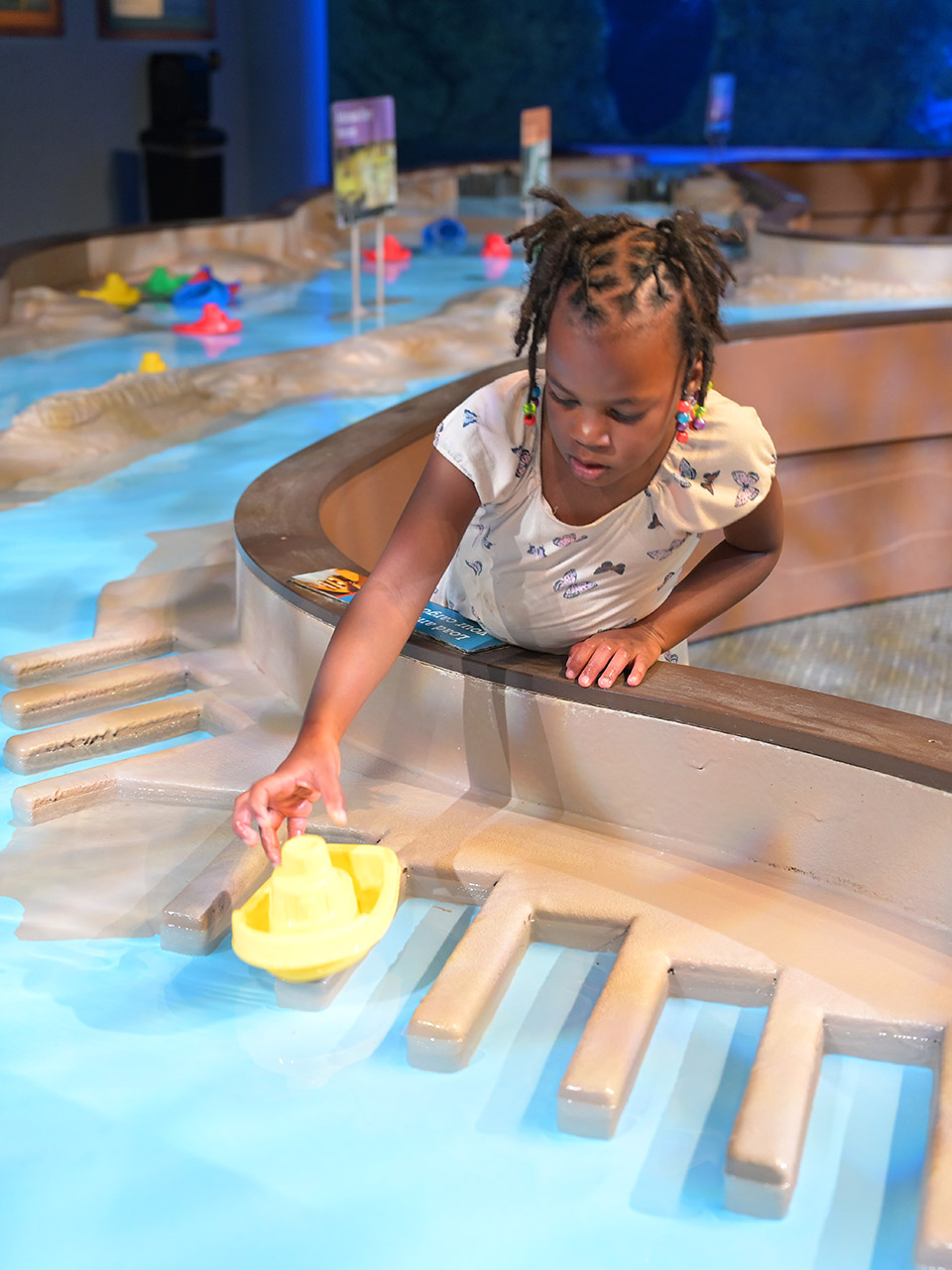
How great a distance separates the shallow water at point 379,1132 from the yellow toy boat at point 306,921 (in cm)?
7

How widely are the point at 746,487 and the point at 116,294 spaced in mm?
3739

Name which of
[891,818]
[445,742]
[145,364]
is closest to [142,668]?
[445,742]

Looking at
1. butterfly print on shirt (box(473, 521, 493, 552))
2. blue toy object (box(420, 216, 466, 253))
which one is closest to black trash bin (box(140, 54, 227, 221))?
blue toy object (box(420, 216, 466, 253))

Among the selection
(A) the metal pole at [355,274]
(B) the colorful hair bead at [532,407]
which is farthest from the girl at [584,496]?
(A) the metal pole at [355,274]

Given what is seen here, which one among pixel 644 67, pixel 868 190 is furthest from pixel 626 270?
pixel 644 67

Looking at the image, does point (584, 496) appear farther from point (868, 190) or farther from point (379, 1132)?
point (868, 190)

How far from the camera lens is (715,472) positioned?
1303 mm

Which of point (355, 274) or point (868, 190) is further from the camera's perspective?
point (868, 190)

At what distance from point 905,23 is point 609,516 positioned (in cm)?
1291

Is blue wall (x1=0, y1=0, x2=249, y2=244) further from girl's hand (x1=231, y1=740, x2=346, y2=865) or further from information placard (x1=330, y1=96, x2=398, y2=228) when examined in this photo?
girl's hand (x1=231, y1=740, x2=346, y2=865)

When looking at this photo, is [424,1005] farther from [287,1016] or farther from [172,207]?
[172,207]

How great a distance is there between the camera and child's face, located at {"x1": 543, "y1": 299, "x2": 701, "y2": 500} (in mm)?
1063

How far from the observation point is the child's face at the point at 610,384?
3.49 feet

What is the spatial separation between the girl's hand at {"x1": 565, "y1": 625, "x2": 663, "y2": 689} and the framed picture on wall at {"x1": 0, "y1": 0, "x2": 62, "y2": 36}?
21.4 ft
